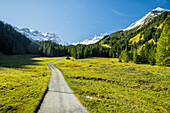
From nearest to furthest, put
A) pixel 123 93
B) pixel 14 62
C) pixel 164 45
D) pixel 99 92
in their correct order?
1. pixel 99 92
2. pixel 123 93
3. pixel 164 45
4. pixel 14 62

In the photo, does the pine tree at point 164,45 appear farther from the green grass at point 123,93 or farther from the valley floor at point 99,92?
the valley floor at point 99,92

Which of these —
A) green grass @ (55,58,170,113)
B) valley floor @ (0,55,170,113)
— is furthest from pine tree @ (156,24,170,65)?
valley floor @ (0,55,170,113)

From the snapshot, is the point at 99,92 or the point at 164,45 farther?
the point at 164,45

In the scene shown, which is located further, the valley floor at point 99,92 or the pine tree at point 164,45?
the pine tree at point 164,45

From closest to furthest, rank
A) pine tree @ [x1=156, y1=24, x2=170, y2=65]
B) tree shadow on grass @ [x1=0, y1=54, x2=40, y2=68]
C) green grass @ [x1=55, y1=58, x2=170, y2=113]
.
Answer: green grass @ [x1=55, y1=58, x2=170, y2=113] → pine tree @ [x1=156, y1=24, x2=170, y2=65] → tree shadow on grass @ [x1=0, y1=54, x2=40, y2=68]

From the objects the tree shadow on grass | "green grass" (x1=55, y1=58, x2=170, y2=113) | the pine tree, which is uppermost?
the pine tree

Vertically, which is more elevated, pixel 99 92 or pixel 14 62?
pixel 14 62

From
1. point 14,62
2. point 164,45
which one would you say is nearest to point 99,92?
point 164,45

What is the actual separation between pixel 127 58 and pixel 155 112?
96.6m

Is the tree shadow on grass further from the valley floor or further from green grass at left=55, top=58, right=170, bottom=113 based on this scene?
green grass at left=55, top=58, right=170, bottom=113

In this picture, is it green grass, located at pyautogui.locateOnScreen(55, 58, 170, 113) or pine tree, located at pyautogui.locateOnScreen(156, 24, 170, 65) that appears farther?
pine tree, located at pyautogui.locateOnScreen(156, 24, 170, 65)

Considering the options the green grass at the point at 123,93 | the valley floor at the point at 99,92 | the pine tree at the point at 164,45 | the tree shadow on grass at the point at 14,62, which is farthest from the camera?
the tree shadow on grass at the point at 14,62

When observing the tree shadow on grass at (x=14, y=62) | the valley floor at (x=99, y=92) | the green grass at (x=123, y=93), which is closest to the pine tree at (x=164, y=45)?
the green grass at (x=123, y=93)

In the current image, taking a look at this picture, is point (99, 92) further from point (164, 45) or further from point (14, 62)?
point (14, 62)
